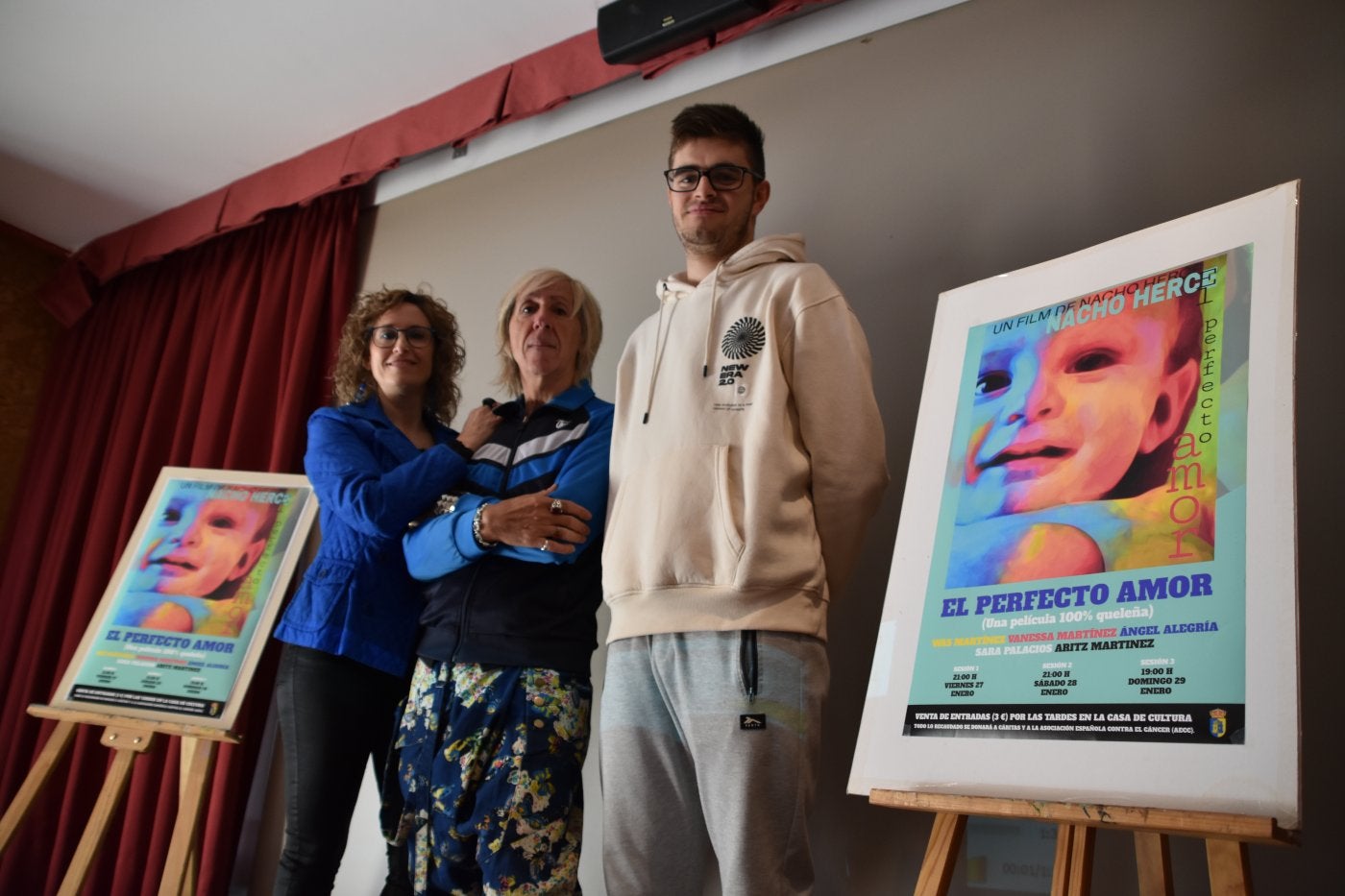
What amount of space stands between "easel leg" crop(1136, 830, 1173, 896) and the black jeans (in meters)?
1.19

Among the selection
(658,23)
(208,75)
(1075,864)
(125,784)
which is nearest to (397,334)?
(658,23)

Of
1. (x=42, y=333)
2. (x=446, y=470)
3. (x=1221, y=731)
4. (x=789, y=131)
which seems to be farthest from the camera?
(x=42, y=333)

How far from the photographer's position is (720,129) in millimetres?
1898


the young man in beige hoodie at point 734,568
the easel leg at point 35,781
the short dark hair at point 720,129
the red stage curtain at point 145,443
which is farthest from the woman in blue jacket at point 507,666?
the red stage curtain at point 145,443

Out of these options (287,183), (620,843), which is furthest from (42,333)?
(620,843)

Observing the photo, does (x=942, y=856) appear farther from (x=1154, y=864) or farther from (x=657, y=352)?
(x=657, y=352)

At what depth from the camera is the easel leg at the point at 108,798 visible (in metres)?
2.12

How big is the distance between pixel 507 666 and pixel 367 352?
0.90 meters

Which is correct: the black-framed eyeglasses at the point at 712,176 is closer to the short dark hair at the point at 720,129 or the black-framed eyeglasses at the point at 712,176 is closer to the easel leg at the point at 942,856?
the short dark hair at the point at 720,129

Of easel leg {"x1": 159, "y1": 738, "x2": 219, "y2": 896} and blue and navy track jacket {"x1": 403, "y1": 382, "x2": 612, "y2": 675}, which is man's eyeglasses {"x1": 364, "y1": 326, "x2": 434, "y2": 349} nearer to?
blue and navy track jacket {"x1": 403, "y1": 382, "x2": 612, "y2": 675}

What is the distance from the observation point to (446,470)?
1.95 m

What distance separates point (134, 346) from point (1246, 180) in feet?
11.7

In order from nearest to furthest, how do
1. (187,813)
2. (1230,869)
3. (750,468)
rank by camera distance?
(1230,869) → (750,468) → (187,813)

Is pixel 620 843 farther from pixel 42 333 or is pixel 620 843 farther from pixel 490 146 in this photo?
pixel 42 333
